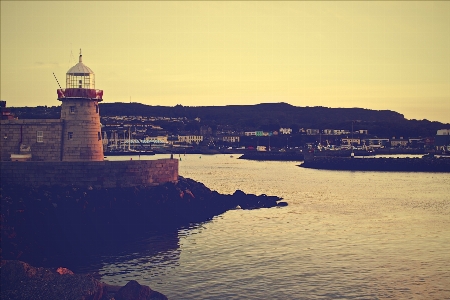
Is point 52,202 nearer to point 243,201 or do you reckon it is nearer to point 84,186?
point 84,186

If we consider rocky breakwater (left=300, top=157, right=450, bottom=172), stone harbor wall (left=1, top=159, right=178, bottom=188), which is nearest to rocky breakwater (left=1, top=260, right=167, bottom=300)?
stone harbor wall (left=1, top=159, right=178, bottom=188)

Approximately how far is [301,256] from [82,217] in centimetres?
1253

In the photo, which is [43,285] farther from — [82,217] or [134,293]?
[82,217]

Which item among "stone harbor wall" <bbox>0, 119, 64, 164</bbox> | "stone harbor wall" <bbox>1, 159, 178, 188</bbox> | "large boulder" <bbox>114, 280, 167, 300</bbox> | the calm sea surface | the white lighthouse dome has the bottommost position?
the calm sea surface

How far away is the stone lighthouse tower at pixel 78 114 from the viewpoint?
3812cm

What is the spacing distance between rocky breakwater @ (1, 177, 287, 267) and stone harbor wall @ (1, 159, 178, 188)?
482mm

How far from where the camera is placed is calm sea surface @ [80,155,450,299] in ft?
77.6

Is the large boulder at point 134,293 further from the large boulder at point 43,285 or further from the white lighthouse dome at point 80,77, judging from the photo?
the white lighthouse dome at point 80,77

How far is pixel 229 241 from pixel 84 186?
946 centimetres

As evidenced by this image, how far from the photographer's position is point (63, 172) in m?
35.2

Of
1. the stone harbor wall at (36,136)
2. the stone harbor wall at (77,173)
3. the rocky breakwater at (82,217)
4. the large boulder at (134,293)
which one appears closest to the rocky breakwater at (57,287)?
the large boulder at (134,293)

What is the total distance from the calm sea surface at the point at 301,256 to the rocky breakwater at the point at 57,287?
255cm

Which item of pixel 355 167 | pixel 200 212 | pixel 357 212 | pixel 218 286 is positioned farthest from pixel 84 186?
pixel 355 167

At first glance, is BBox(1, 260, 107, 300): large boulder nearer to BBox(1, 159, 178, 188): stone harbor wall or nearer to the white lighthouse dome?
BBox(1, 159, 178, 188): stone harbor wall
